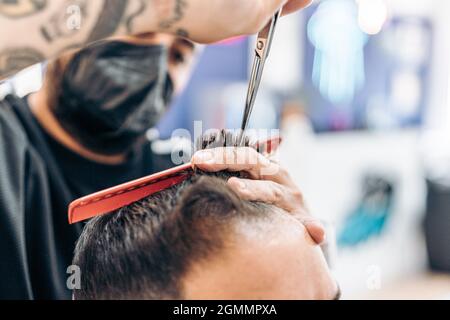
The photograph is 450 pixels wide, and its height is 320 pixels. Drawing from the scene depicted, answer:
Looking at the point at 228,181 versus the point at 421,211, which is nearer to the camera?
the point at 228,181

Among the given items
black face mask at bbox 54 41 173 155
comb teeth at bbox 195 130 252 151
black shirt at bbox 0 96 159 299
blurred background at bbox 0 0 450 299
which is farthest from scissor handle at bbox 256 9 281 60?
blurred background at bbox 0 0 450 299

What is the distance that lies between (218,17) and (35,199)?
74 cm

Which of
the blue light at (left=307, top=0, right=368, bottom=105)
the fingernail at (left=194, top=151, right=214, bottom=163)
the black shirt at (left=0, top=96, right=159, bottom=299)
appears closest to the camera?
the fingernail at (left=194, top=151, right=214, bottom=163)

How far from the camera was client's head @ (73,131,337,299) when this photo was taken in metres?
0.70

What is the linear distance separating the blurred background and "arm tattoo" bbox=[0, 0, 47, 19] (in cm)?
212

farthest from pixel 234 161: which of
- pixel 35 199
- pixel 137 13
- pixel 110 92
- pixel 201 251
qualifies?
pixel 110 92

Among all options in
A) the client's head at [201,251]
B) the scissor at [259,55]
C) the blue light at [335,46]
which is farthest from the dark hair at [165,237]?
the blue light at [335,46]

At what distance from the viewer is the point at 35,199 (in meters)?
1.19

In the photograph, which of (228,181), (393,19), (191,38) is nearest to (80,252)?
(228,181)

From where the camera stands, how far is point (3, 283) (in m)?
1.02

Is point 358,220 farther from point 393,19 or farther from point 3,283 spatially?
point 3,283

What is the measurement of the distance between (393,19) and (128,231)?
3917 millimetres

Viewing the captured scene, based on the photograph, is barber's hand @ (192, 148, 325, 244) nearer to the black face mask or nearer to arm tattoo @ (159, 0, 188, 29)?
arm tattoo @ (159, 0, 188, 29)

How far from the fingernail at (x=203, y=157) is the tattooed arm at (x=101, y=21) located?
0.16 meters
